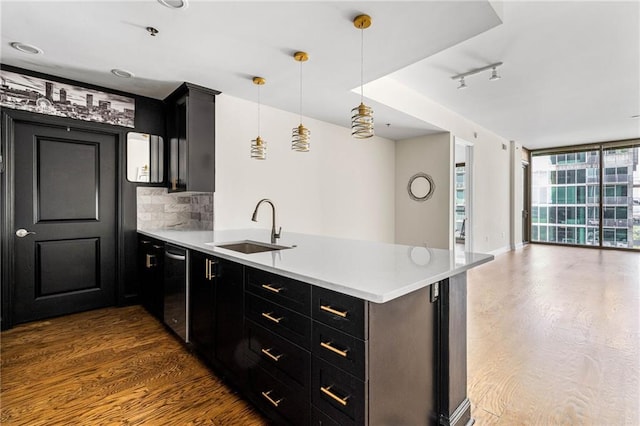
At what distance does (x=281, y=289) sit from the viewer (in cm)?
151

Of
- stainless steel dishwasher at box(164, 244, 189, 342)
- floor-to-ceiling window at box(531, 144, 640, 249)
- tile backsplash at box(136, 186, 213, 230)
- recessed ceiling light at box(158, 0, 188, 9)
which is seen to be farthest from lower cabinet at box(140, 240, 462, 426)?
floor-to-ceiling window at box(531, 144, 640, 249)

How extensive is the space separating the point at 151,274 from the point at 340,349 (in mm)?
2673

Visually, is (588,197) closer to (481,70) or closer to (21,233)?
(481,70)

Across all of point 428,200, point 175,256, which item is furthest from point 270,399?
point 428,200

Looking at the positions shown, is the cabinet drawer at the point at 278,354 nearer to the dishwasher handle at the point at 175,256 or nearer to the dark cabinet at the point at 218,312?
the dark cabinet at the point at 218,312

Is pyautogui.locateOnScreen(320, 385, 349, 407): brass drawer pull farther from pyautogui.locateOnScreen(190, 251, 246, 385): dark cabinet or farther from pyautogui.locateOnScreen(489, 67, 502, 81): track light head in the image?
pyautogui.locateOnScreen(489, 67, 502, 81): track light head

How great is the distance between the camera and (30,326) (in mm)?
2980

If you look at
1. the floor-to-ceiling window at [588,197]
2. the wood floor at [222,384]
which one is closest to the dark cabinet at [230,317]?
the wood floor at [222,384]

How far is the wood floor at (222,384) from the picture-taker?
5.71 feet

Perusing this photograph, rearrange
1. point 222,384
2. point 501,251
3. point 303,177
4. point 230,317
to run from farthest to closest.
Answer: point 501,251 → point 303,177 → point 222,384 → point 230,317

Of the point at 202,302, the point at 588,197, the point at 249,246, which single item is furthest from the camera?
the point at 588,197

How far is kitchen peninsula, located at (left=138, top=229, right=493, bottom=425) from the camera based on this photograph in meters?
1.19

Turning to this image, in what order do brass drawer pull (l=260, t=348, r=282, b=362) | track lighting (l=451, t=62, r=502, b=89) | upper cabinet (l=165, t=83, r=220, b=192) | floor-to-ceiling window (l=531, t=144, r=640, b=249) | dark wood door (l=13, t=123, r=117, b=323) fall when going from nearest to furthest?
1. brass drawer pull (l=260, t=348, r=282, b=362)
2. dark wood door (l=13, t=123, r=117, b=323)
3. upper cabinet (l=165, t=83, r=220, b=192)
4. track lighting (l=451, t=62, r=502, b=89)
5. floor-to-ceiling window (l=531, t=144, r=640, b=249)

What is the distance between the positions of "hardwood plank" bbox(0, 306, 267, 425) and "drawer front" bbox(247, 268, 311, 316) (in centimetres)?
73
